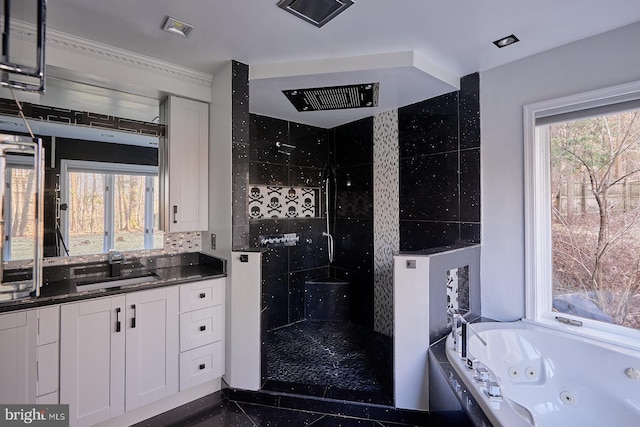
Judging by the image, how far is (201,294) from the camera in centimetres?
226

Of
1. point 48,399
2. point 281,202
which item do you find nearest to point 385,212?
point 281,202

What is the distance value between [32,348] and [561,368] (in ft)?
10.3

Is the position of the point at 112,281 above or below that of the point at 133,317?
above

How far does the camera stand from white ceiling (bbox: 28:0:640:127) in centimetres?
171

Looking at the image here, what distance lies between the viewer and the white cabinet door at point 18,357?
1567mm

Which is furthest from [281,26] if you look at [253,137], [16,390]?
[16,390]

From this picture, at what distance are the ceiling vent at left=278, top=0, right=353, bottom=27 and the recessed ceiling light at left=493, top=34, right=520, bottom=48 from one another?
1.13 m

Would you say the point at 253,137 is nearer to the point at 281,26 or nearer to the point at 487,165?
the point at 281,26

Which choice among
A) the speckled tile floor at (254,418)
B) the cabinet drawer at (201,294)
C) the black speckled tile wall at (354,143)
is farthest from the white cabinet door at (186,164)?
the black speckled tile wall at (354,143)

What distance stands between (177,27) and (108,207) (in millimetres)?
1472

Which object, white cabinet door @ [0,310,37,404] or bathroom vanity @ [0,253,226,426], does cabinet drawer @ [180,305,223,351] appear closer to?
bathroom vanity @ [0,253,226,426]

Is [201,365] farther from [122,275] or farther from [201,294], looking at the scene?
[122,275]

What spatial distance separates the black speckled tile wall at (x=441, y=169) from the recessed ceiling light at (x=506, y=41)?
0.45m

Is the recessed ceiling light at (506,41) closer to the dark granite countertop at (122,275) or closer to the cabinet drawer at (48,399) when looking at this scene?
the dark granite countertop at (122,275)
